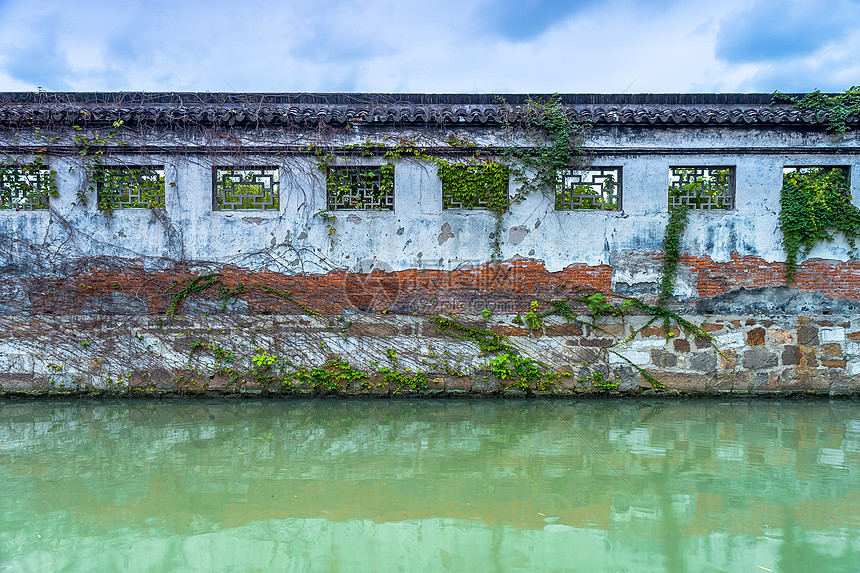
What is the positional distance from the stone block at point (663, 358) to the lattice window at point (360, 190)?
365cm

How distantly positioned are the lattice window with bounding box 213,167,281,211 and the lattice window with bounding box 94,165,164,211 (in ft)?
2.35

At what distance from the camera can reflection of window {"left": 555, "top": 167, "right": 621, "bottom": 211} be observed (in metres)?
6.20

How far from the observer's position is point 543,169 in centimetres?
613

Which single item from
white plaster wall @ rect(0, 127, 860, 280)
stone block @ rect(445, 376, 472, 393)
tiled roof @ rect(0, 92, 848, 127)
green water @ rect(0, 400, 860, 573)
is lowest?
green water @ rect(0, 400, 860, 573)

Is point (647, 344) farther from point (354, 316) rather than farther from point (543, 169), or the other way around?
point (354, 316)

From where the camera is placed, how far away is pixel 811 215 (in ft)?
19.6

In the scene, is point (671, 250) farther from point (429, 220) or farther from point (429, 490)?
point (429, 490)

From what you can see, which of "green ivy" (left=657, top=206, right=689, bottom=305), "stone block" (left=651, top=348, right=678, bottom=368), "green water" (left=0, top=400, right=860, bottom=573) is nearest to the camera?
"green water" (left=0, top=400, right=860, bottom=573)

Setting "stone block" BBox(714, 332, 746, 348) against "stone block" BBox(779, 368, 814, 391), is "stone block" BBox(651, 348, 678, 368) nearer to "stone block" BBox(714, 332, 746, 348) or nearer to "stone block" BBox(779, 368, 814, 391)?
"stone block" BBox(714, 332, 746, 348)

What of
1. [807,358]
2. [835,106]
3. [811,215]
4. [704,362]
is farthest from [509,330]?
[835,106]

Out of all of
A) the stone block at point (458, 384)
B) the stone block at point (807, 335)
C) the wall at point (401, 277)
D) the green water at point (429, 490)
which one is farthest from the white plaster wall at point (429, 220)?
the green water at point (429, 490)

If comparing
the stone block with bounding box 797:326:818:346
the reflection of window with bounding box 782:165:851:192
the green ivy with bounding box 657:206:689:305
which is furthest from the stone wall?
the reflection of window with bounding box 782:165:851:192

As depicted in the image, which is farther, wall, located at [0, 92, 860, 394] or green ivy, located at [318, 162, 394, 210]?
green ivy, located at [318, 162, 394, 210]

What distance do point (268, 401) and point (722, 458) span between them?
4660 millimetres
